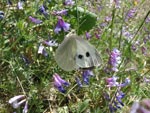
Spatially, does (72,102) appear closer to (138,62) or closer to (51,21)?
(51,21)

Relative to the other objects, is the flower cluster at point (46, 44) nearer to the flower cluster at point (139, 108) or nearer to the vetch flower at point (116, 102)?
the vetch flower at point (116, 102)

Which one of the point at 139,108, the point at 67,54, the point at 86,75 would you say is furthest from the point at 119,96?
the point at 139,108

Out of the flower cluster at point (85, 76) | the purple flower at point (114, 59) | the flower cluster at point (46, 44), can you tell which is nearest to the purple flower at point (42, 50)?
the flower cluster at point (46, 44)

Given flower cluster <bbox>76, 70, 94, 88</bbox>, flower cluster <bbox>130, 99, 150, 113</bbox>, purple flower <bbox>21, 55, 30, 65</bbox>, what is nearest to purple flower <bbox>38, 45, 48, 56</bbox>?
purple flower <bbox>21, 55, 30, 65</bbox>

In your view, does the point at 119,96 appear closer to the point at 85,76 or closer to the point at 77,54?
the point at 85,76

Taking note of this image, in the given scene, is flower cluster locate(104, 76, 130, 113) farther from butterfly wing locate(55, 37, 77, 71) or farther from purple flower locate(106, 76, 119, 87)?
butterfly wing locate(55, 37, 77, 71)

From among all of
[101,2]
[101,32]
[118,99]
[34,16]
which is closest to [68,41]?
[118,99]

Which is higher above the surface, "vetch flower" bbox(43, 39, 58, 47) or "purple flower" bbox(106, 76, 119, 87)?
"vetch flower" bbox(43, 39, 58, 47)
